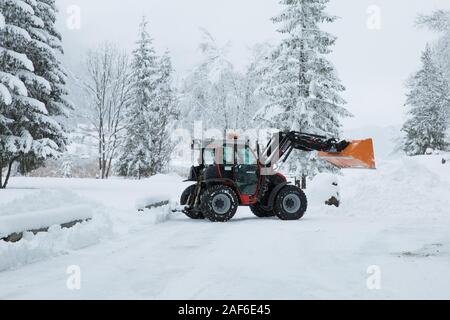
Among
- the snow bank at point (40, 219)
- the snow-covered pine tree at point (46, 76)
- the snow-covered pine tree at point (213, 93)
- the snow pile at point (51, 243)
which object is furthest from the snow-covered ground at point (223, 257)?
the snow-covered pine tree at point (213, 93)

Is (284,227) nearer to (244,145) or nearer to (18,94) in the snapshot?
(244,145)

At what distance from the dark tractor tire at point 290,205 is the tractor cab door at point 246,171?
732mm

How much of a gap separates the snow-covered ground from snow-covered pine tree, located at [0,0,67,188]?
10972 mm

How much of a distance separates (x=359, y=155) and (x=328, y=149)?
94 cm

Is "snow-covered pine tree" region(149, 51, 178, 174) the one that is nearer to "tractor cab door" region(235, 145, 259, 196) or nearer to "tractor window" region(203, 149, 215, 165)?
"tractor window" region(203, 149, 215, 165)

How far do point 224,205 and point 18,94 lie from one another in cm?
1296

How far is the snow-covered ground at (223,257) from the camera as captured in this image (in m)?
4.73

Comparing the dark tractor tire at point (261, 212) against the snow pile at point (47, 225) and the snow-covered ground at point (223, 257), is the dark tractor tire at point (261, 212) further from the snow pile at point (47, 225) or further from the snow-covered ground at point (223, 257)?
the snow pile at point (47, 225)

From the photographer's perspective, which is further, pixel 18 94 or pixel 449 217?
pixel 18 94

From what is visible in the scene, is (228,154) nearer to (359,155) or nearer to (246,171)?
(246,171)

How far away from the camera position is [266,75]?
24.1m

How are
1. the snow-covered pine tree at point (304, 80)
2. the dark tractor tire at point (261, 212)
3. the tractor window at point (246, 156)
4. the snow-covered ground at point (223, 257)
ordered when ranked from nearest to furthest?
the snow-covered ground at point (223, 257), the tractor window at point (246, 156), the dark tractor tire at point (261, 212), the snow-covered pine tree at point (304, 80)

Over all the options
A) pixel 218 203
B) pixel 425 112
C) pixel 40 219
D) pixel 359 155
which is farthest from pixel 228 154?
pixel 425 112

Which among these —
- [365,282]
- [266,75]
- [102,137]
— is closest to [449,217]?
[365,282]
